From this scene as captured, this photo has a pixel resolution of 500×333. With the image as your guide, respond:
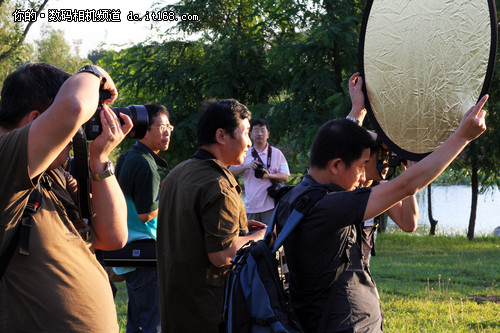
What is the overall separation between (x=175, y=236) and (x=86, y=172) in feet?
3.68

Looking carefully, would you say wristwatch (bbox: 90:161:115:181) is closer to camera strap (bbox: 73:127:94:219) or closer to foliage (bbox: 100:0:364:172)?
camera strap (bbox: 73:127:94:219)

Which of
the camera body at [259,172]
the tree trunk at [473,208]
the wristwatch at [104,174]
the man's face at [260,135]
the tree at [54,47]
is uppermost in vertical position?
the tree at [54,47]

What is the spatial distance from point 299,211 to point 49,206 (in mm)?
934

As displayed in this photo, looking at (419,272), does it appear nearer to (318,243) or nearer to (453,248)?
(453,248)

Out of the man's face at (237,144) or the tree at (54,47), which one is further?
the tree at (54,47)

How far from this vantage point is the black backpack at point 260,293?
2283 millimetres

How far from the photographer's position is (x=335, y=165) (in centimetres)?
264

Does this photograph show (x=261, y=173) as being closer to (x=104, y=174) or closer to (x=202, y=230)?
(x=202, y=230)

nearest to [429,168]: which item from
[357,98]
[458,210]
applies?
[357,98]

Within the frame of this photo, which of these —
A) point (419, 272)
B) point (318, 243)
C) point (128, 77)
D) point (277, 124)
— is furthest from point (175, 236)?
point (128, 77)

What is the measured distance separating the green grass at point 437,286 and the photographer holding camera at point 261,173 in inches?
69.5

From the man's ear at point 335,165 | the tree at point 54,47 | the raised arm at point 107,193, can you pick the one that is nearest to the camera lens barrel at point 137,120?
the raised arm at point 107,193

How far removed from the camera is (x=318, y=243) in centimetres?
248

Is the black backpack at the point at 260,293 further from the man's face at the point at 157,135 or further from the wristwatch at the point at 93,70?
the man's face at the point at 157,135
